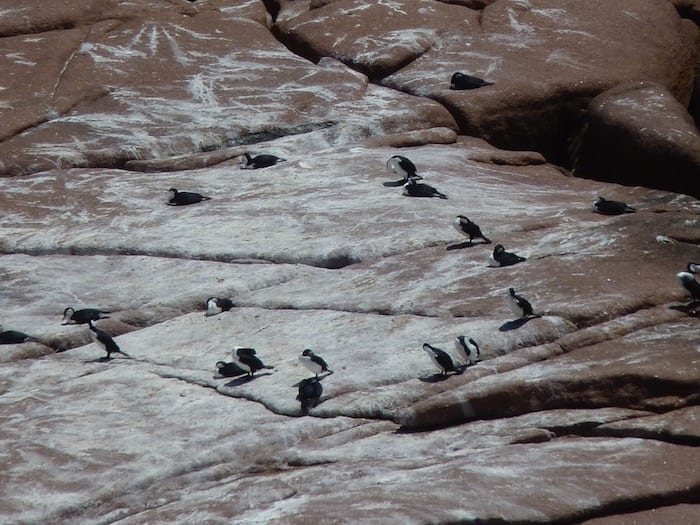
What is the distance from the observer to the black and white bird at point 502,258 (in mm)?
17062

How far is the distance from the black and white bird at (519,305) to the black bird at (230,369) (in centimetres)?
328

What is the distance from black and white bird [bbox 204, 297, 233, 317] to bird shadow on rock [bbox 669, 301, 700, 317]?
5982mm

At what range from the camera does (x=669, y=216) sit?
60.1 ft

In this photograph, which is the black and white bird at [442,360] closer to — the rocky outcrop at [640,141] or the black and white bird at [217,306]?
the black and white bird at [217,306]

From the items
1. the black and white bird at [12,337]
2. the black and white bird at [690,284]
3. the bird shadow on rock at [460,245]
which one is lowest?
the black and white bird at [12,337]

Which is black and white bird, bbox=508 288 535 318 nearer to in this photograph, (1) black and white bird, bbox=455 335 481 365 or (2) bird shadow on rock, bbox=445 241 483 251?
(1) black and white bird, bbox=455 335 481 365

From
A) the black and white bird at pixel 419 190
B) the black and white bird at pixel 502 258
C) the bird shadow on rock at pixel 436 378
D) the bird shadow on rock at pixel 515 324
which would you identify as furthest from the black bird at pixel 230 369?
the black and white bird at pixel 419 190

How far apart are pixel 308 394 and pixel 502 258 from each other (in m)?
4.08

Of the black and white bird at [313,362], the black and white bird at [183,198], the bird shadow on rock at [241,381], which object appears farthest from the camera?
the black and white bird at [183,198]

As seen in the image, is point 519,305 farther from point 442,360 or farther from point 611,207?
point 611,207

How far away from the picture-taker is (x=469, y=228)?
18062mm

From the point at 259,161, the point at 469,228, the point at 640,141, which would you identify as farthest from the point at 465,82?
the point at 469,228

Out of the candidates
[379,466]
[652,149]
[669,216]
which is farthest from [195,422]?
[652,149]

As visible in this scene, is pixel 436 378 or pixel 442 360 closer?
→ pixel 442 360
